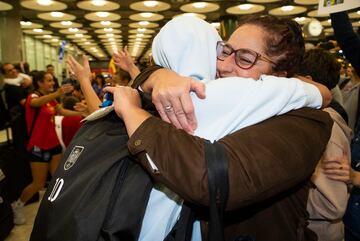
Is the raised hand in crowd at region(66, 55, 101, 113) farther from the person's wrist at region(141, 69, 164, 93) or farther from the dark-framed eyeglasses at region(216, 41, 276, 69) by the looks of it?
the dark-framed eyeglasses at region(216, 41, 276, 69)

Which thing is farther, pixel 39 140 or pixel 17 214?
pixel 39 140

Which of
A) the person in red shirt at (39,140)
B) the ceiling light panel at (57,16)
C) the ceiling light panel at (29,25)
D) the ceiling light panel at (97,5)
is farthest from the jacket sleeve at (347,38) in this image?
the ceiling light panel at (29,25)

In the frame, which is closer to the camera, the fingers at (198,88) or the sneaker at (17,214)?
the fingers at (198,88)

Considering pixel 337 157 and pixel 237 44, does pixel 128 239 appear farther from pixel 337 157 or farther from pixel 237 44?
pixel 337 157

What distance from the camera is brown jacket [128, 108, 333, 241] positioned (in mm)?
626

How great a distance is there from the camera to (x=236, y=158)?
2.09ft

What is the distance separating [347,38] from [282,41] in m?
1.07

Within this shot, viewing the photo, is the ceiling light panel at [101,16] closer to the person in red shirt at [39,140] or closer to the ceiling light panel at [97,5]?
the ceiling light panel at [97,5]

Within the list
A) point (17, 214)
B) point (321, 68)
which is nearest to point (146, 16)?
point (17, 214)

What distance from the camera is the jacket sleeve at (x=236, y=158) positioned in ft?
2.05

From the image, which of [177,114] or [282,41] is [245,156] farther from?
[282,41]

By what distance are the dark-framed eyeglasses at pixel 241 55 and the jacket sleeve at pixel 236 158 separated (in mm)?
261

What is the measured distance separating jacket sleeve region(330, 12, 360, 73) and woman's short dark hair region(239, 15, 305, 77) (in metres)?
0.95

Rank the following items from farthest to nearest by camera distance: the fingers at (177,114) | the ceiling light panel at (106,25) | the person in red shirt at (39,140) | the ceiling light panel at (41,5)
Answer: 1. the ceiling light panel at (106,25)
2. the ceiling light panel at (41,5)
3. the person in red shirt at (39,140)
4. the fingers at (177,114)
